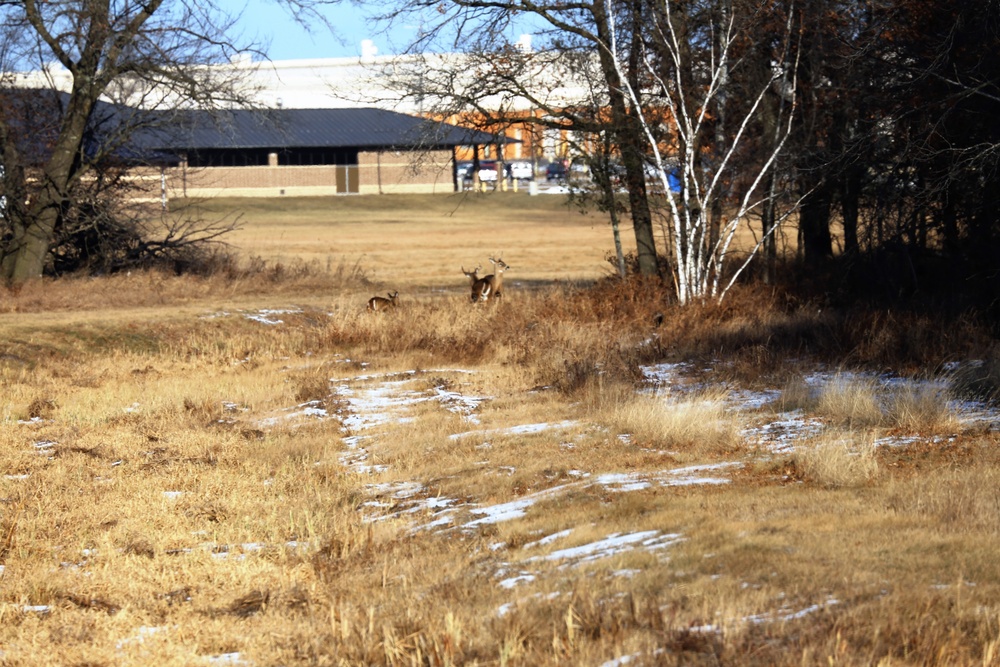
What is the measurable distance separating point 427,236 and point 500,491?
42.1m

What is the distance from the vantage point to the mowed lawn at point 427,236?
33656mm

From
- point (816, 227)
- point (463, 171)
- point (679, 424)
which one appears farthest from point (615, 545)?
point (463, 171)

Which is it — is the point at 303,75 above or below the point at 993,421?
above

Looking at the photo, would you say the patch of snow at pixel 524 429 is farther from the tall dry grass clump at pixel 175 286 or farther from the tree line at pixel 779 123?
the tall dry grass clump at pixel 175 286

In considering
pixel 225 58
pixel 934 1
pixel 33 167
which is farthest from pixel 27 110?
pixel 934 1

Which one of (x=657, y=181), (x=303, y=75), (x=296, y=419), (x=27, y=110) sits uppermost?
(x=303, y=75)

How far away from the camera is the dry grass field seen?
6.02m

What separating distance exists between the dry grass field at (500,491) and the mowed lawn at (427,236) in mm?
7790

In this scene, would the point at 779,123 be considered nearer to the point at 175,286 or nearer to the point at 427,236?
the point at 175,286

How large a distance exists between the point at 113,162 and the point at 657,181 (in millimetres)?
10748

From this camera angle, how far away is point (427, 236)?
167 ft

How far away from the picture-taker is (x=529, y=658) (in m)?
5.72

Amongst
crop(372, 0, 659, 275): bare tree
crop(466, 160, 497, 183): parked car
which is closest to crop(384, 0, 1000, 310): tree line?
crop(372, 0, 659, 275): bare tree

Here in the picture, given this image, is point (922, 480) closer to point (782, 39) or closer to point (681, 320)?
point (681, 320)
